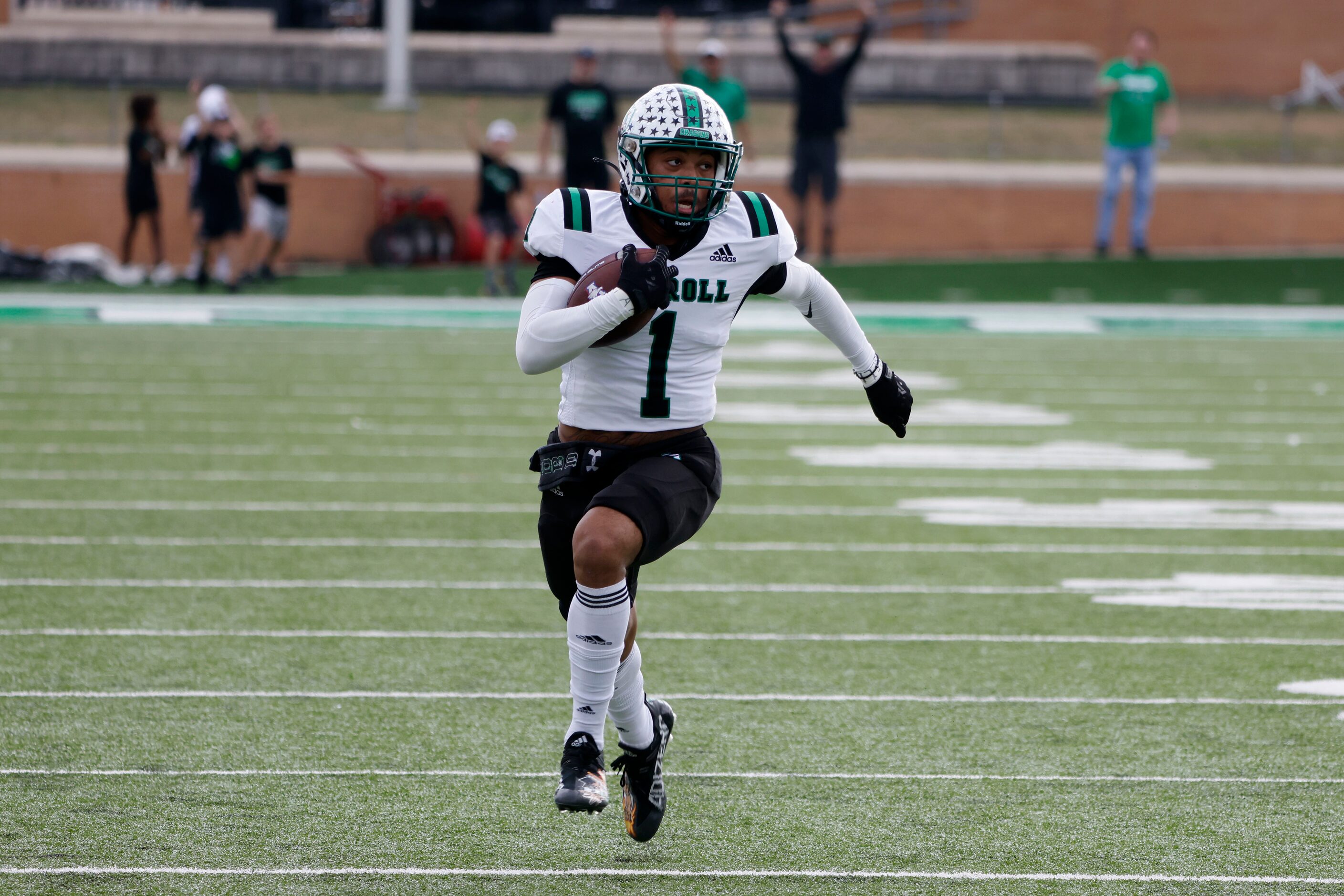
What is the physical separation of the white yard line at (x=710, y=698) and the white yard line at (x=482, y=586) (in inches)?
55.2

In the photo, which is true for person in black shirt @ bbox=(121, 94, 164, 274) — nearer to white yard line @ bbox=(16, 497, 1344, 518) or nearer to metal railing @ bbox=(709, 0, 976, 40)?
white yard line @ bbox=(16, 497, 1344, 518)

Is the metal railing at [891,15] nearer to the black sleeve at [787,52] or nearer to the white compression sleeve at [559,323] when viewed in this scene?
the black sleeve at [787,52]

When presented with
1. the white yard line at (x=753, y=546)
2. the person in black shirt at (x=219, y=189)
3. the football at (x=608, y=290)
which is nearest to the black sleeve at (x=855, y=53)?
the person in black shirt at (x=219, y=189)

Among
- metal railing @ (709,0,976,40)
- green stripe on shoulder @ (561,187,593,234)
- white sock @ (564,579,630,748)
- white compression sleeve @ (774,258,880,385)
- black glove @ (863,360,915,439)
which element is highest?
metal railing @ (709,0,976,40)

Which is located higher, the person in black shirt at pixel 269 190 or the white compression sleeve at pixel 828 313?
the white compression sleeve at pixel 828 313

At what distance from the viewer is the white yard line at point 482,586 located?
671cm

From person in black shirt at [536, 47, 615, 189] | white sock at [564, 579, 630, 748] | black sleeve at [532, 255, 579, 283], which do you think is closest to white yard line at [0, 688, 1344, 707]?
white sock at [564, 579, 630, 748]

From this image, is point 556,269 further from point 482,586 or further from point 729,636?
point 482,586

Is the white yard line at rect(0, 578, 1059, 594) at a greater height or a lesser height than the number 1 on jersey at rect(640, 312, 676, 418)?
lesser

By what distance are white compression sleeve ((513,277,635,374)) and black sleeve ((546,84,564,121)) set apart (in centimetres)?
1259

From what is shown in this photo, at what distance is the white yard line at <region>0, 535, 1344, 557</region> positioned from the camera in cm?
746

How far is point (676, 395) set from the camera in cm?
421

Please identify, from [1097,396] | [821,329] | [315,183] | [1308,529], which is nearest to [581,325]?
[821,329]

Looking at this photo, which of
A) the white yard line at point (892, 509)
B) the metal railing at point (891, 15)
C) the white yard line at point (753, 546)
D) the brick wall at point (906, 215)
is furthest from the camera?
the metal railing at point (891, 15)
